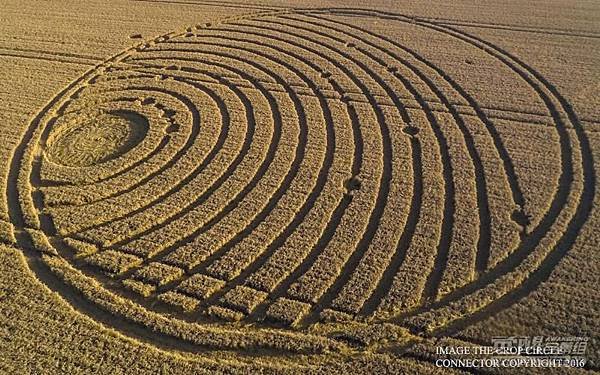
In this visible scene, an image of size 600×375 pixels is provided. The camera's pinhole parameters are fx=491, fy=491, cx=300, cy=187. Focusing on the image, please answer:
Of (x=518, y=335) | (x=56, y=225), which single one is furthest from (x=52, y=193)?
(x=518, y=335)

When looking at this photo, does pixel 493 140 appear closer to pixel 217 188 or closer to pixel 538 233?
pixel 538 233

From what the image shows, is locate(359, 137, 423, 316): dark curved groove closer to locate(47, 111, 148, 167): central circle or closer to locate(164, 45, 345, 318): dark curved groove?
locate(164, 45, 345, 318): dark curved groove

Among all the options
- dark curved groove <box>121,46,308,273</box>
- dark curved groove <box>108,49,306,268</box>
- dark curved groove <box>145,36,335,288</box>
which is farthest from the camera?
dark curved groove <box>108,49,306,268</box>

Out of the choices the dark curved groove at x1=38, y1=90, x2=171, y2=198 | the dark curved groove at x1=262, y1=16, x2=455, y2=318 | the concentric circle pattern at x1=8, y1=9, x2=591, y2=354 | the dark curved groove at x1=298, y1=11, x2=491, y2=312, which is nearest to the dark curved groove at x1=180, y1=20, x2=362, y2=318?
the concentric circle pattern at x1=8, y1=9, x2=591, y2=354

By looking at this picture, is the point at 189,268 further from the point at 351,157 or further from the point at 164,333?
the point at 351,157

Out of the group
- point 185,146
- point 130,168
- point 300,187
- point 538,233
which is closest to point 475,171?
point 538,233

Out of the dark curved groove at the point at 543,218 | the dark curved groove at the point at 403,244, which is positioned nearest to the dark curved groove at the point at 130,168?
the dark curved groove at the point at 403,244
